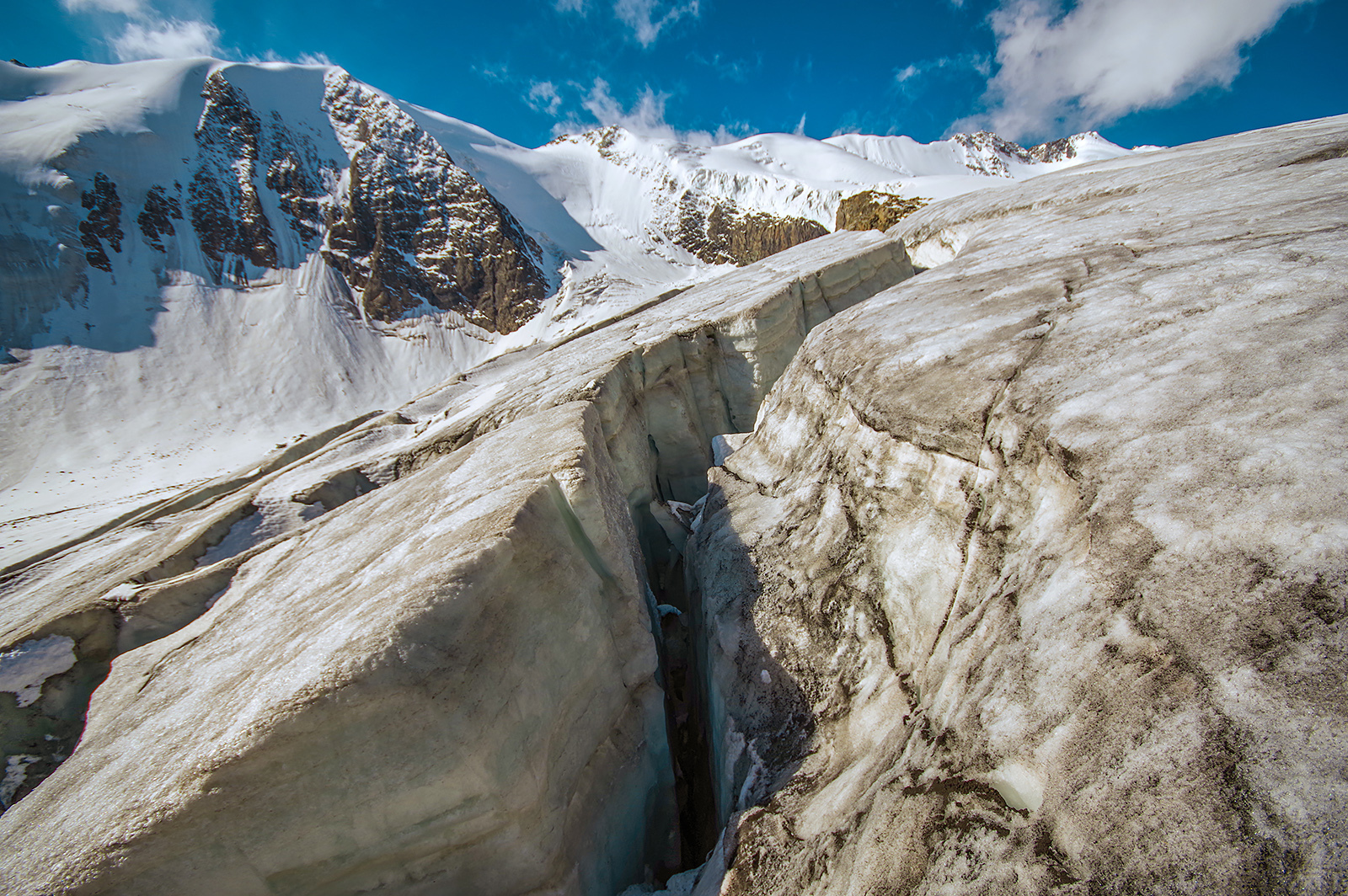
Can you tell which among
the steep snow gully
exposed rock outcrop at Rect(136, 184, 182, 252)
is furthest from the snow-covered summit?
the steep snow gully

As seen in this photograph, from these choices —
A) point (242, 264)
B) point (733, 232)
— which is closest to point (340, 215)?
→ point (242, 264)

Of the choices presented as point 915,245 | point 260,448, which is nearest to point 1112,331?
point 915,245

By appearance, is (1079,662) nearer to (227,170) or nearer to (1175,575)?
(1175,575)

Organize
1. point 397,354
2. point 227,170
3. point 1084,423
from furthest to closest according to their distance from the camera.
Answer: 1. point 227,170
2. point 397,354
3. point 1084,423

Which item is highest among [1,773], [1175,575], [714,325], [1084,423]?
[714,325]

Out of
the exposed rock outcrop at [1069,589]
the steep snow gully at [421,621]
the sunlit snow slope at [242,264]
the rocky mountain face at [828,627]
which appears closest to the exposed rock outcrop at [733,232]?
the sunlit snow slope at [242,264]

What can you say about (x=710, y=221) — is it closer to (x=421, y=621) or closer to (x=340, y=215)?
(x=340, y=215)

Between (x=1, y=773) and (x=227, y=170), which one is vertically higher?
(x=227, y=170)
